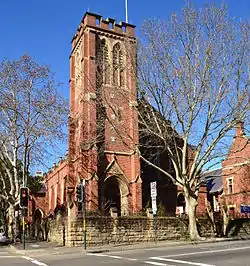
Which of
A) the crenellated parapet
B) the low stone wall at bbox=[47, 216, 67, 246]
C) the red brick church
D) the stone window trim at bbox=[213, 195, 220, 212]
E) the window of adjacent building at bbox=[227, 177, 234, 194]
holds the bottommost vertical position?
the low stone wall at bbox=[47, 216, 67, 246]

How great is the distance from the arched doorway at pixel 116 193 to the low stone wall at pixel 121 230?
9.43 metres

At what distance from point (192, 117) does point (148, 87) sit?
10.4ft

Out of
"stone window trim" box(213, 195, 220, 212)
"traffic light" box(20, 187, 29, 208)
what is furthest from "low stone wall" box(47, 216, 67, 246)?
"stone window trim" box(213, 195, 220, 212)

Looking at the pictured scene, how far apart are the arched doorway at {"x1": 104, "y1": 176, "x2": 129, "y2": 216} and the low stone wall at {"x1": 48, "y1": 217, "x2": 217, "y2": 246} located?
943cm

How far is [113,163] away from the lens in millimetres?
34875

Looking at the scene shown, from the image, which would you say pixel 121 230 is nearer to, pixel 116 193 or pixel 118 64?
pixel 116 193

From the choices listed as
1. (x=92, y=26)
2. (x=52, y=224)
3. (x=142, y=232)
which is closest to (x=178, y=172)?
(x=142, y=232)

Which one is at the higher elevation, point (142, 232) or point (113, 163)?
point (113, 163)

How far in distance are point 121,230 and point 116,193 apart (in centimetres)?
1331

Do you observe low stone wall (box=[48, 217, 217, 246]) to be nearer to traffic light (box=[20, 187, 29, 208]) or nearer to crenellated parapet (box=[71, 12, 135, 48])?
traffic light (box=[20, 187, 29, 208])

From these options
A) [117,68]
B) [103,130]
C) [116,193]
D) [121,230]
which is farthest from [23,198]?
[117,68]

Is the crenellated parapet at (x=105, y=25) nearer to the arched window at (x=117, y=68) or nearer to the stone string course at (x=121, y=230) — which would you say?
the arched window at (x=117, y=68)

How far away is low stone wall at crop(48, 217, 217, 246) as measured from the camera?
21812mm

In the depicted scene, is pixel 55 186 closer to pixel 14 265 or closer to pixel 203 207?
pixel 203 207
